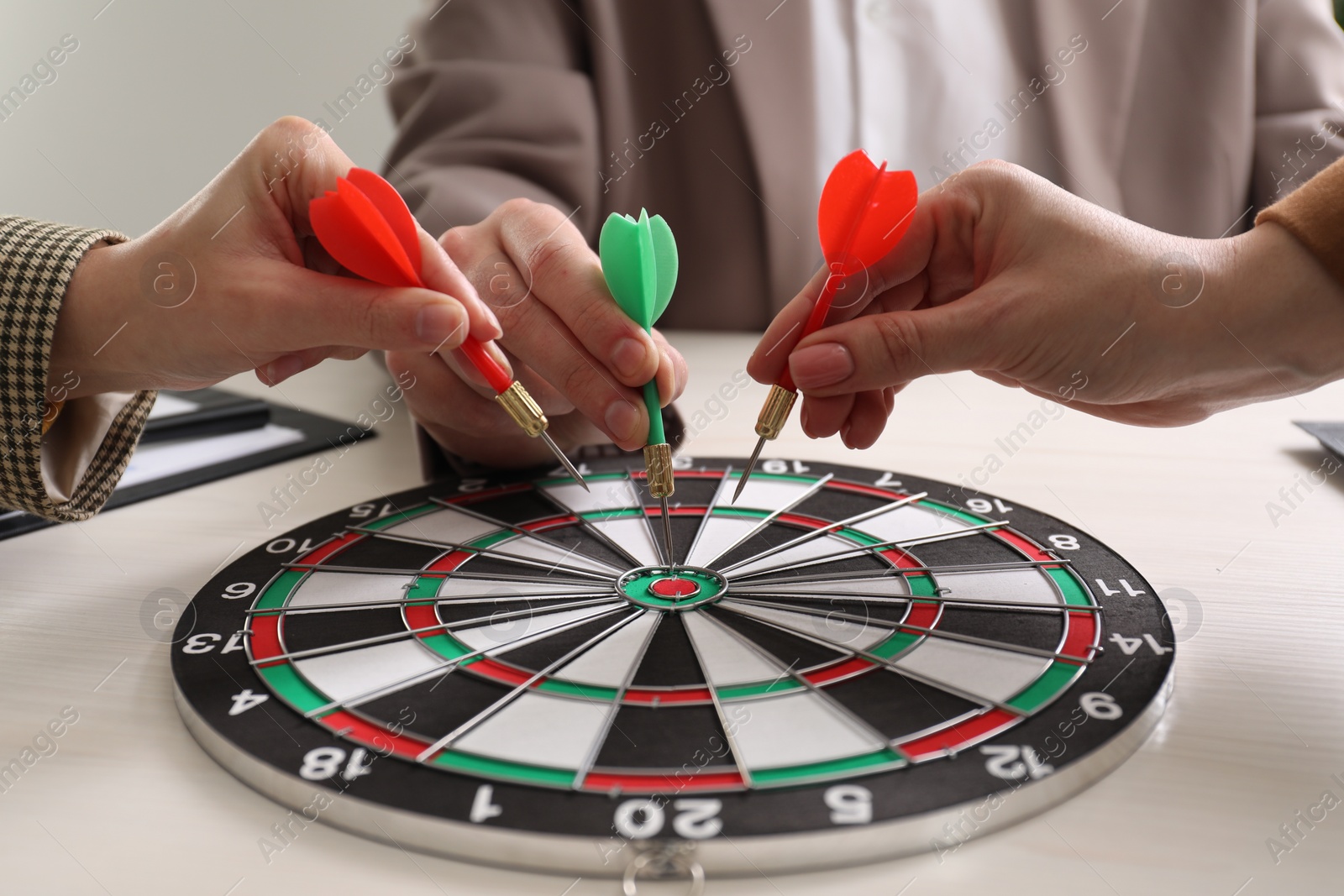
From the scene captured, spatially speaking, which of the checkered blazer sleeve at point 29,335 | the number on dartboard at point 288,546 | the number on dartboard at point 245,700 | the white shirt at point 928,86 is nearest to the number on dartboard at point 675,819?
the number on dartboard at point 245,700

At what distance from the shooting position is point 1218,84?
1806 mm

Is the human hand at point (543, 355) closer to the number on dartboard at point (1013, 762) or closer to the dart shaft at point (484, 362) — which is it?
the dart shaft at point (484, 362)

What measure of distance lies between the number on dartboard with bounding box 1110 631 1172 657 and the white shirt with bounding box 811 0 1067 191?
137 centimetres

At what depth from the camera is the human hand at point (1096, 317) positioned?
672 mm

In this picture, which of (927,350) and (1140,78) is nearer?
(927,350)

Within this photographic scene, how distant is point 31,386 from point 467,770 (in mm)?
585

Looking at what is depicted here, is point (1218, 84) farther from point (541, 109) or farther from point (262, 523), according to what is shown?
point (262, 523)

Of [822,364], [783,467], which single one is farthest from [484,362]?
[783,467]

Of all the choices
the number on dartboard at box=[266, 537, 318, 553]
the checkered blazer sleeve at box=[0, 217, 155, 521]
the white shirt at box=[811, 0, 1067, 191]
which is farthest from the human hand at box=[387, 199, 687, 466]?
the white shirt at box=[811, 0, 1067, 191]

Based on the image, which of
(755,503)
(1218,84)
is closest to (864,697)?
(755,503)

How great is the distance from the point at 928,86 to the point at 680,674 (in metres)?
1.67

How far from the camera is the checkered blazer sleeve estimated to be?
79 centimetres

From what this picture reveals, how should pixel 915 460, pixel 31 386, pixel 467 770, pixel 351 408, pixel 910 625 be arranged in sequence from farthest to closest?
pixel 351 408, pixel 915 460, pixel 31 386, pixel 910 625, pixel 467 770

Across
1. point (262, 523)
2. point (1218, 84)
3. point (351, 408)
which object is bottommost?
point (1218, 84)
